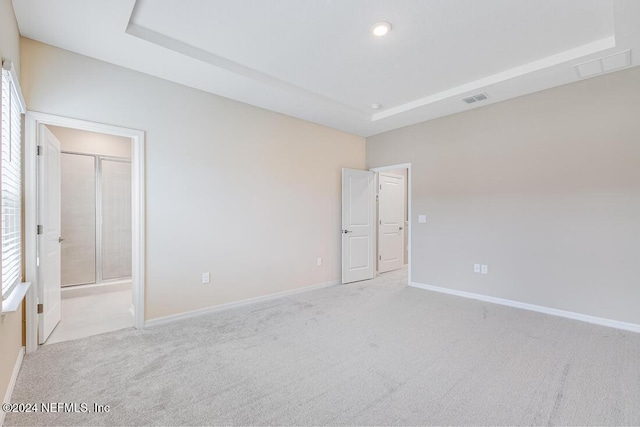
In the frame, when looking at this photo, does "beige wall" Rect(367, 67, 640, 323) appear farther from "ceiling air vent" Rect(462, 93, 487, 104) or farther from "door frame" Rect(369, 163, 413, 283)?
"ceiling air vent" Rect(462, 93, 487, 104)

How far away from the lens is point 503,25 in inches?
95.1

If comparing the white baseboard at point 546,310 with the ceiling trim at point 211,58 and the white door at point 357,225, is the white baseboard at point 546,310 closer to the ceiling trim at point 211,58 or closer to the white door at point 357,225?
the white door at point 357,225

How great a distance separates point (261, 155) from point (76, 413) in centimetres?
308

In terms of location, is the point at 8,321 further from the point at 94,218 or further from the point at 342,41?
the point at 342,41

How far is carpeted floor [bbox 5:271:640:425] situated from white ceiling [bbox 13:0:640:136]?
8.72 feet

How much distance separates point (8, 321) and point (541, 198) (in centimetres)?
507

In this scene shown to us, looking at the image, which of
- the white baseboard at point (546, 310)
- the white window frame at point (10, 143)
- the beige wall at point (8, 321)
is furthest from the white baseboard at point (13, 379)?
the white baseboard at point (546, 310)

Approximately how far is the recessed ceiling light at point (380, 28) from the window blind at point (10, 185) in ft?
8.42

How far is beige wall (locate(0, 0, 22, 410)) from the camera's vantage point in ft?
5.79

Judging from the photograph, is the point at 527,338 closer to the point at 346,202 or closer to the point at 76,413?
the point at 346,202

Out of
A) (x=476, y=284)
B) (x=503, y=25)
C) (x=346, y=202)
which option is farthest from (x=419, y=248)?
(x=503, y=25)

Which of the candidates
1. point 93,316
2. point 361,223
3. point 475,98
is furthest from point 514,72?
point 93,316

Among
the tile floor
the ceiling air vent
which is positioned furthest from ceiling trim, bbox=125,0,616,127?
the tile floor

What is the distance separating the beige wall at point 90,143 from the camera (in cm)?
434
